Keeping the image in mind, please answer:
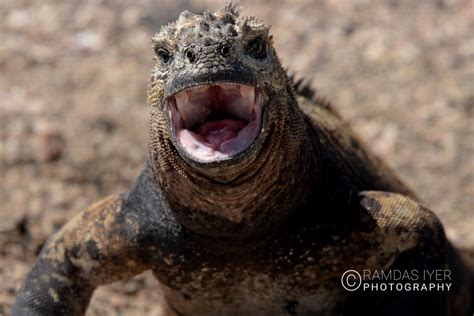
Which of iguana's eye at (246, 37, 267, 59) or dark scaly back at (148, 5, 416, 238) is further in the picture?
iguana's eye at (246, 37, 267, 59)

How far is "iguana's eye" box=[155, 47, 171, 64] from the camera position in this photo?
473cm

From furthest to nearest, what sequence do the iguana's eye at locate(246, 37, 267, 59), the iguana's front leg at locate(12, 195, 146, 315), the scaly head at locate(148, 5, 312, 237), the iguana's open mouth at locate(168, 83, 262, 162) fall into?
the iguana's front leg at locate(12, 195, 146, 315), the iguana's eye at locate(246, 37, 267, 59), the iguana's open mouth at locate(168, 83, 262, 162), the scaly head at locate(148, 5, 312, 237)

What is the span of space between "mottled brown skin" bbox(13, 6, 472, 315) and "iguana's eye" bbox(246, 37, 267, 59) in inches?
1.4

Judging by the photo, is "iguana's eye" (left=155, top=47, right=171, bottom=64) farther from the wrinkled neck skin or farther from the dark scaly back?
the wrinkled neck skin

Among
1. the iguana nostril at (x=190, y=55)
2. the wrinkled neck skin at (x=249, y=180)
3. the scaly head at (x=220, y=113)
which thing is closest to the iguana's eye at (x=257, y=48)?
the scaly head at (x=220, y=113)

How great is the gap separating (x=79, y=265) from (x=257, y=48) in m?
1.72

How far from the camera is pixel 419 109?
10.6 m

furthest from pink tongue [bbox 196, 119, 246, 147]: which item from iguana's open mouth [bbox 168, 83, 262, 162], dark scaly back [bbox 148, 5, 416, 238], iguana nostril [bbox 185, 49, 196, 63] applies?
iguana nostril [bbox 185, 49, 196, 63]

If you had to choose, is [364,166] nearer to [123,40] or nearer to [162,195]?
[162,195]

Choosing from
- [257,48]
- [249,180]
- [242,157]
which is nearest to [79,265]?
[249,180]

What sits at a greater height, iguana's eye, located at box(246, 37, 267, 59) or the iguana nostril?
iguana's eye, located at box(246, 37, 267, 59)

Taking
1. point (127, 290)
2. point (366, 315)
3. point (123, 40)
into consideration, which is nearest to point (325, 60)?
point (123, 40)

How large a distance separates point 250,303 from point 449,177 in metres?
4.52

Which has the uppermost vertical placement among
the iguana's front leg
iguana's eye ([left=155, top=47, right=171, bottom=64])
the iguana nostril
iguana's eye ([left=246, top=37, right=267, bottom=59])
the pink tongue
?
iguana's eye ([left=246, top=37, right=267, bottom=59])
